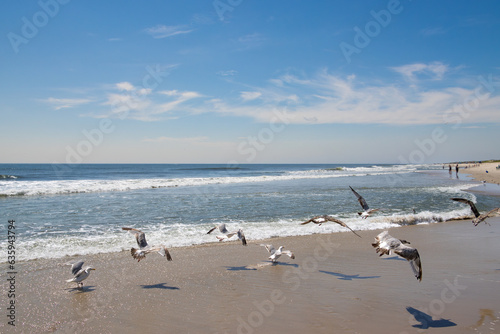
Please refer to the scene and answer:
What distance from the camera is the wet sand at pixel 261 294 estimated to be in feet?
16.7

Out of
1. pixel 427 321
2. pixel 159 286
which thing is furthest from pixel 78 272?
pixel 427 321

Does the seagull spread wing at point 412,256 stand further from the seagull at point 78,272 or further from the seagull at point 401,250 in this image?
the seagull at point 78,272

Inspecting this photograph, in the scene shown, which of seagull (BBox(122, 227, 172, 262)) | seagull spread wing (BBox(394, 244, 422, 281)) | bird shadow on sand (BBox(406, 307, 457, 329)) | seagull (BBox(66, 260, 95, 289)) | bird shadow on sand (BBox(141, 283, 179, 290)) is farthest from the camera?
seagull (BBox(122, 227, 172, 262))

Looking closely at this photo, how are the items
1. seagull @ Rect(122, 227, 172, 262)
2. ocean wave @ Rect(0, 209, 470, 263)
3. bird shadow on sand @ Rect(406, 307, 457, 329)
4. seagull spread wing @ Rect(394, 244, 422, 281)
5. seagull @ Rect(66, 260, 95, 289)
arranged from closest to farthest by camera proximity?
bird shadow on sand @ Rect(406, 307, 457, 329) < seagull spread wing @ Rect(394, 244, 422, 281) < seagull @ Rect(66, 260, 95, 289) < seagull @ Rect(122, 227, 172, 262) < ocean wave @ Rect(0, 209, 470, 263)

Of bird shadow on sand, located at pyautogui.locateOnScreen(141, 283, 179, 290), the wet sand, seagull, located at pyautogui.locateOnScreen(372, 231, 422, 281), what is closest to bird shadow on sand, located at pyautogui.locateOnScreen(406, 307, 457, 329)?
the wet sand

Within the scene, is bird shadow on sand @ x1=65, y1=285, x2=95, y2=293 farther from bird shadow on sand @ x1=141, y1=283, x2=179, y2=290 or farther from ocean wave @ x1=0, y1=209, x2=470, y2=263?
ocean wave @ x1=0, y1=209, x2=470, y2=263

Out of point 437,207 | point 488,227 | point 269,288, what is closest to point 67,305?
point 269,288

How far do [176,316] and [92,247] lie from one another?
544 centimetres

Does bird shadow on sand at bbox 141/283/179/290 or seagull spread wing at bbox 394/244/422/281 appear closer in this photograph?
seagull spread wing at bbox 394/244/422/281

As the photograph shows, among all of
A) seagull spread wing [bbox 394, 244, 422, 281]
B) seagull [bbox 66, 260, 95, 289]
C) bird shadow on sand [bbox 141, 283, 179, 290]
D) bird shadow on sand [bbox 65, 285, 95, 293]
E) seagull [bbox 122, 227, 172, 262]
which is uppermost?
seagull spread wing [bbox 394, 244, 422, 281]

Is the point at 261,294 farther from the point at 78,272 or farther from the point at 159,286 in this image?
the point at 78,272

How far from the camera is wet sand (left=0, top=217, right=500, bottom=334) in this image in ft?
16.7

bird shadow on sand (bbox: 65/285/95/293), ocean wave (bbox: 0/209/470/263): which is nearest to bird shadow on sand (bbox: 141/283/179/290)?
bird shadow on sand (bbox: 65/285/95/293)

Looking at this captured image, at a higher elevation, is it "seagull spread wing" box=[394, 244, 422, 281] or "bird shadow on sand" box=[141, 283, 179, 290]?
"seagull spread wing" box=[394, 244, 422, 281]
